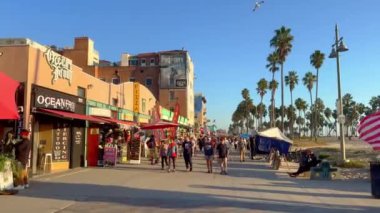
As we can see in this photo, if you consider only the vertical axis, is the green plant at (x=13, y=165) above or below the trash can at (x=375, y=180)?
above

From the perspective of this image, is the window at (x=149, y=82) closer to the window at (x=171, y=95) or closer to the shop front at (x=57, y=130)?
the window at (x=171, y=95)

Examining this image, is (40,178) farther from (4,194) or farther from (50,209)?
(50,209)

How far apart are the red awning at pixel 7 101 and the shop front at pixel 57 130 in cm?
302

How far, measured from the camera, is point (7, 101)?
584 inches

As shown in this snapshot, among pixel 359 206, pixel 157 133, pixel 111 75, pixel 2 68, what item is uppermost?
pixel 111 75

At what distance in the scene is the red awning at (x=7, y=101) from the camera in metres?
14.3

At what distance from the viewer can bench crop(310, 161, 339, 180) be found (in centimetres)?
2045

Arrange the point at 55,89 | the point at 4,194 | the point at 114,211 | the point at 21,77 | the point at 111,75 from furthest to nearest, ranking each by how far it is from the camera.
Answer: the point at 111,75 → the point at 55,89 → the point at 21,77 → the point at 4,194 → the point at 114,211

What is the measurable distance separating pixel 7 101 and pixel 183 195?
6.15m

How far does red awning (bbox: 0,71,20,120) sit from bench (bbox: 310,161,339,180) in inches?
493

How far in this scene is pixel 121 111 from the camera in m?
33.1

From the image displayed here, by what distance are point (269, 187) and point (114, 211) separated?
7.37 metres

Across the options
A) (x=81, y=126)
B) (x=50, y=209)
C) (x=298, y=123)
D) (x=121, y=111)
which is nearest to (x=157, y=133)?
(x=121, y=111)

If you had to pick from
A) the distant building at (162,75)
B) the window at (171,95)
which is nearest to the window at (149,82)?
the distant building at (162,75)
